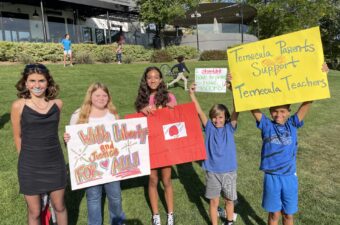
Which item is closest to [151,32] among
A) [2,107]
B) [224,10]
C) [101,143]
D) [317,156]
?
[224,10]

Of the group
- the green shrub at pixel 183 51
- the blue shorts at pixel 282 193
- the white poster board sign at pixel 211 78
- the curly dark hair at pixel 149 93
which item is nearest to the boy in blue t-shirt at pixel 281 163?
the blue shorts at pixel 282 193

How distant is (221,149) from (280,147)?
0.65 meters

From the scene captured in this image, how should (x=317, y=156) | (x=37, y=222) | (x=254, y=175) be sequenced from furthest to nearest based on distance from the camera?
(x=317, y=156), (x=254, y=175), (x=37, y=222)

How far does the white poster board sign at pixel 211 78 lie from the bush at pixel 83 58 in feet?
33.2

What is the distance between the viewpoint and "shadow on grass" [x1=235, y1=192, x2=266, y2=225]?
13.4 ft

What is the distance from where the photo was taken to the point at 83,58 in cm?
1923

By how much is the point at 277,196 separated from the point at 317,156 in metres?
3.60

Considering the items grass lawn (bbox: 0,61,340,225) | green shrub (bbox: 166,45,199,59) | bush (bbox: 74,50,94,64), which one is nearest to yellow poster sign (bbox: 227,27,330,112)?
grass lawn (bbox: 0,61,340,225)

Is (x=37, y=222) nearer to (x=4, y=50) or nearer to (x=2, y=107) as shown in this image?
(x=2, y=107)

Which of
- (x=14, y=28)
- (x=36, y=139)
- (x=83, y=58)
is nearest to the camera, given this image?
(x=36, y=139)

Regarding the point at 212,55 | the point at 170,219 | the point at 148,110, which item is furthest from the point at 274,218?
the point at 212,55

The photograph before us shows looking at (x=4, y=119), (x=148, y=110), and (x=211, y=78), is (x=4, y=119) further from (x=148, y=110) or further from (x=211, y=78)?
(x=211, y=78)

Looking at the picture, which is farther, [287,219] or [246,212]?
[246,212]

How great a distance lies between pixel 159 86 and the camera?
383cm
